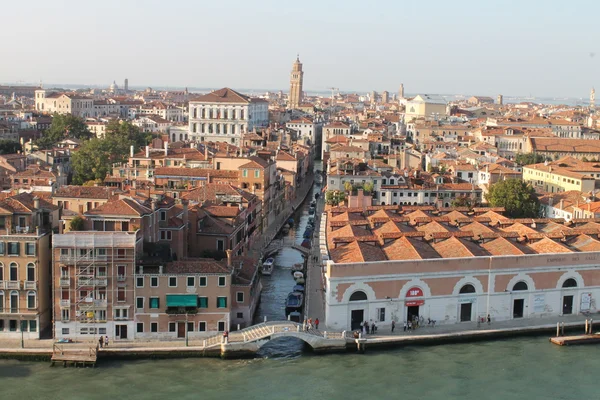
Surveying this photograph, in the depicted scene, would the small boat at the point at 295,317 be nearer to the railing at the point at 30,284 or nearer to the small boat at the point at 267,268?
the small boat at the point at 267,268

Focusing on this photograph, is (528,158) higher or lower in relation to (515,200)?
higher

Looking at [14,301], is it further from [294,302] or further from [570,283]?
[570,283]

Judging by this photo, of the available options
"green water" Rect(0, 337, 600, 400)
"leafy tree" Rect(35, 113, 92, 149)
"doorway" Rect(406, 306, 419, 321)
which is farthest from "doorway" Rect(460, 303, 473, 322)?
"leafy tree" Rect(35, 113, 92, 149)

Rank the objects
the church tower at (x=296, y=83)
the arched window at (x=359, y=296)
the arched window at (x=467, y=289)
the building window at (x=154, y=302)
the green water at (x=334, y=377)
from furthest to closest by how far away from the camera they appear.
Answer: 1. the church tower at (x=296, y=83)
2. the arched window at (x=467, y=289)
3. the arched window at (x=359, y=296)
4. the building window at (x=154, y=302)
5. the green water at (x=334, y=377)

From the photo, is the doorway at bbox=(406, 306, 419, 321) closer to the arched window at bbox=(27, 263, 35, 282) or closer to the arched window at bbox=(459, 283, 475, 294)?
the arched window at bbox=(459, 283, 475, 294)

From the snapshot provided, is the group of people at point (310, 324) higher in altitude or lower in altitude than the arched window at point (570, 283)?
lower

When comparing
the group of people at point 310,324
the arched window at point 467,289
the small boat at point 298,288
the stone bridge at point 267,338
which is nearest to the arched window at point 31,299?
the stone bridge at point 267,338

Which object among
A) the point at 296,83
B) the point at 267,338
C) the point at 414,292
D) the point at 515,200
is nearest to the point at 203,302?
the point at 267,338
